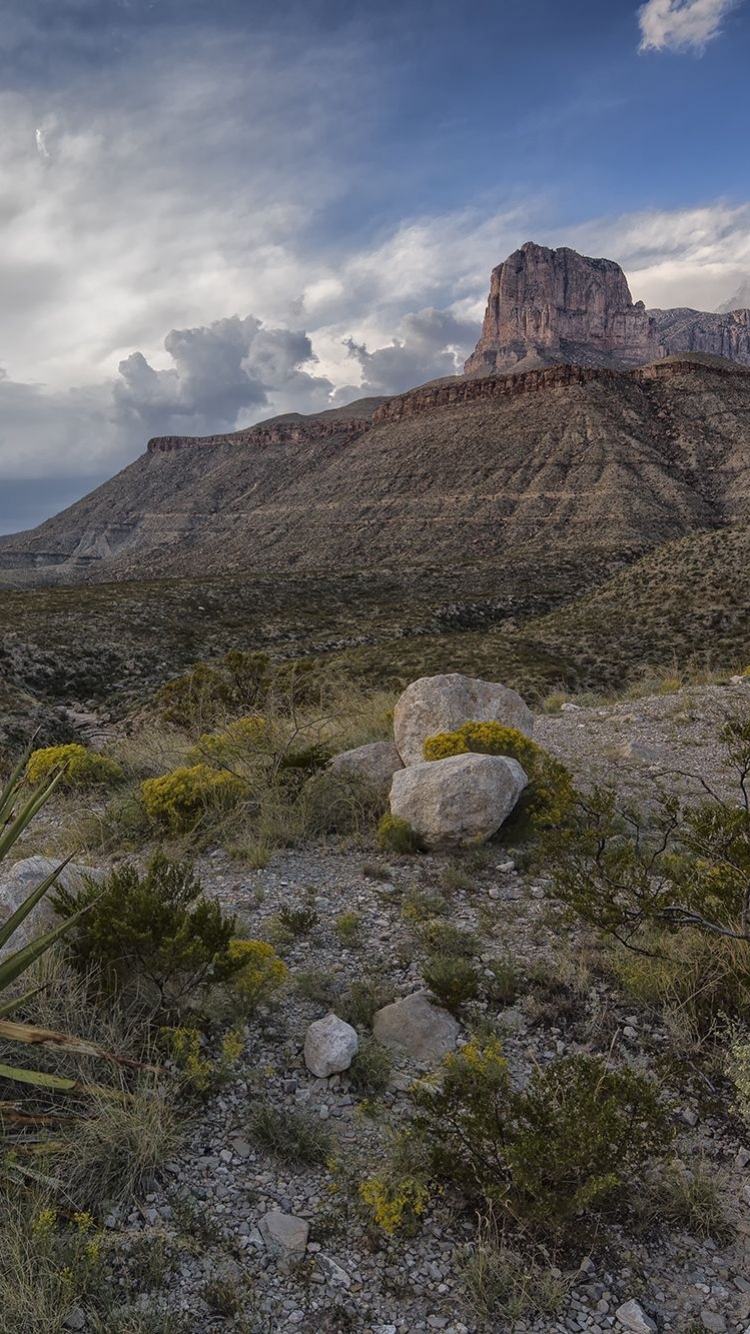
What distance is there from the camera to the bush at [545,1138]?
255 cm

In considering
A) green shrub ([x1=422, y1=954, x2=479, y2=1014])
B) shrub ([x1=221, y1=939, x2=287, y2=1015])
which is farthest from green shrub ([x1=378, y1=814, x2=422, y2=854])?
shrub ([x1=221, y1=939, x2=287, y2=1015])

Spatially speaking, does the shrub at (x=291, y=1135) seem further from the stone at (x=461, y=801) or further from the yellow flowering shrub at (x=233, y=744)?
the yellow flowering shrub at (x=233, y=744)

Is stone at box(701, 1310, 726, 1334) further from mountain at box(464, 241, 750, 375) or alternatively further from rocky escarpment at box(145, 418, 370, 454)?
mountain at box(464, 241, 750, 375)

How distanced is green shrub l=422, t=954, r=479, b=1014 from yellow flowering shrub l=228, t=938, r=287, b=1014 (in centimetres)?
81

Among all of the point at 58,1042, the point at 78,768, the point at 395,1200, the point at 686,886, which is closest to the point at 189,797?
the point at 78,768

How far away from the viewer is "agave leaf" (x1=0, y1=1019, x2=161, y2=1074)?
2832mm

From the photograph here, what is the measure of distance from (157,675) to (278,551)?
46.6 metres

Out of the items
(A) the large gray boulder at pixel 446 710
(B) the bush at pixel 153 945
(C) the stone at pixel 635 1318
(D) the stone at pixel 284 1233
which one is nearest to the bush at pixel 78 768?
(A) the large gray boulder at pixel 446 710

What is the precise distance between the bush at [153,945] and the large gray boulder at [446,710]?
388cm

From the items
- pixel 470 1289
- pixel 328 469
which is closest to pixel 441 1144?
pixel 470 1289

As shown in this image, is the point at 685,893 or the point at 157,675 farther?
the point at 157,675

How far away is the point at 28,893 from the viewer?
4.05m

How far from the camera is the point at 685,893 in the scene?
13.0 ft

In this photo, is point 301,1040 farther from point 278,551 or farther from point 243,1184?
point 278,551
